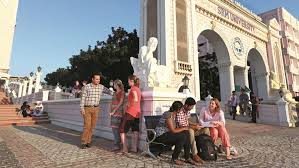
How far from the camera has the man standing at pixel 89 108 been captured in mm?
5539

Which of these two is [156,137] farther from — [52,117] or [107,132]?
[52,117]

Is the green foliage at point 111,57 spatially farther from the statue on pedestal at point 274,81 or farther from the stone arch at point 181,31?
the statue on pedestal at point 274,81

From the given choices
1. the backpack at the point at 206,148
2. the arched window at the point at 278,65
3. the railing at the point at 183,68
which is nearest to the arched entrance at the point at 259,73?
the arched window at the point at 278,65

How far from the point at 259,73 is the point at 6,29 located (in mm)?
28171

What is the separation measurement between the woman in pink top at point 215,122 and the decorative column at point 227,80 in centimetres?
1648

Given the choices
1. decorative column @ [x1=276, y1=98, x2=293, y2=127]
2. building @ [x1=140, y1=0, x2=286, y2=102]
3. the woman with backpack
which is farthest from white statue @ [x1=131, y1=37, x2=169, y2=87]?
decorative column @ [x1=276, y1=98, x2=293, y2=127]

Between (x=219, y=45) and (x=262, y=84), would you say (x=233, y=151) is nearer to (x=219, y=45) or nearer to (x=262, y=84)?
(x=219, y=45)

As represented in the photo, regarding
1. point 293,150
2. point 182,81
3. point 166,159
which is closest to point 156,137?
point 166,159

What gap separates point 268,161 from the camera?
14.0ft

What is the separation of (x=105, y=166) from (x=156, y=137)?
1.10m

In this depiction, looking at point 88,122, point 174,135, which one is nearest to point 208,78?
point 88,122

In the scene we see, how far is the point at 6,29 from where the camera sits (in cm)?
2277

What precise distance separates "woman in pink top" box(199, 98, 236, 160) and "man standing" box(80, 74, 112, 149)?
2.65 meters

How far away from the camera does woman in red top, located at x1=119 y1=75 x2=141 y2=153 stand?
503 centimetres
